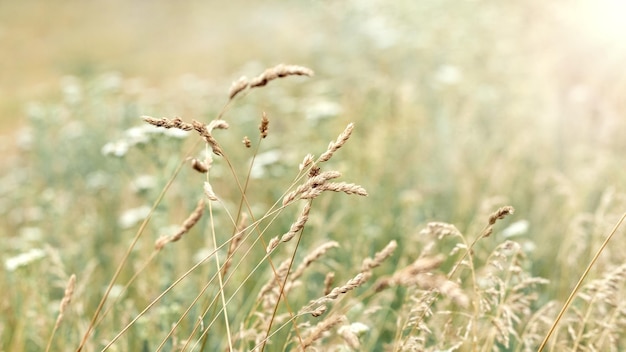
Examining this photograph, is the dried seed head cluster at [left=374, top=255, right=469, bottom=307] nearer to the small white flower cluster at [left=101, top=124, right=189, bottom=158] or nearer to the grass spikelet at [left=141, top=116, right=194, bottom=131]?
the grass spikelet at [left=141, top=116, right=194, bottom=131]

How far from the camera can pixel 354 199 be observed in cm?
327

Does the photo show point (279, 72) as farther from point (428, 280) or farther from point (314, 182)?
point (428, 280)

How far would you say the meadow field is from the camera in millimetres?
1501

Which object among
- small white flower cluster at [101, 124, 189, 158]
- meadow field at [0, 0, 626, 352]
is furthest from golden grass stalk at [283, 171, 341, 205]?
small white flower cluster at [101, 124, 189, 158]

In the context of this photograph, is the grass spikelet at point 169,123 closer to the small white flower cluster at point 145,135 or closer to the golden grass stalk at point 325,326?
the golden grass stalk at point 325,326

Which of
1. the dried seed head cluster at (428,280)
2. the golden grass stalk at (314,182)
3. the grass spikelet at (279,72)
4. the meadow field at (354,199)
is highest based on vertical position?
the grass spikelet at (279,72)

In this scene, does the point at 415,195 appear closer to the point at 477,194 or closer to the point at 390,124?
the point at 477,194

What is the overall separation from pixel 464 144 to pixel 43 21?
14816 mm

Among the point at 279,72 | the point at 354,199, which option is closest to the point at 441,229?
the point at 279,72

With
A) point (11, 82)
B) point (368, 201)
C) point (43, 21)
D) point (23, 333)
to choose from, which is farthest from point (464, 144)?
point (43, 21)

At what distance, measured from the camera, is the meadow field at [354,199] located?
4.92 ft

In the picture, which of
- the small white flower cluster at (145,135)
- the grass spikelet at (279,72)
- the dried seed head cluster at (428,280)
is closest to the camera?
the dried seed head cluster at (428,280)

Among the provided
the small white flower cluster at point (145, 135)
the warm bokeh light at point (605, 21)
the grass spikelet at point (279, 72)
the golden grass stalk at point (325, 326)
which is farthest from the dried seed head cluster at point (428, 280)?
the warm bokeh light at point (605, 21)

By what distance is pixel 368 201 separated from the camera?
3.38 m
